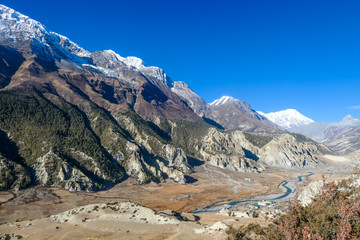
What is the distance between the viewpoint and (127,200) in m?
126

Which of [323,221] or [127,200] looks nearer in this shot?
[323,221]

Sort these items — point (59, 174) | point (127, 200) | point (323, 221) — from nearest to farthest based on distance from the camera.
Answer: point (323, 221) < point (127, 200) < point (59, 174)

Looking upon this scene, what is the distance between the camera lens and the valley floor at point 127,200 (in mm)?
51156

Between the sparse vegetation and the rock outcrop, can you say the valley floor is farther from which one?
the sparse vegetation

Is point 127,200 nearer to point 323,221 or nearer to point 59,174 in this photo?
point 59,174

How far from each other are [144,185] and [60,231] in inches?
4660

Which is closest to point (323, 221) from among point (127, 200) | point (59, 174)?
point (127, 200)

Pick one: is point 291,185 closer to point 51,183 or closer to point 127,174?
point 127,174

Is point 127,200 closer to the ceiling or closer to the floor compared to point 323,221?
closer to the floor

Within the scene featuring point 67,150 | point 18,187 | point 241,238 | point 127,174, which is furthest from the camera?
point 127,174

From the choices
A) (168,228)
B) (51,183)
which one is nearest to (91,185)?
(51,183)

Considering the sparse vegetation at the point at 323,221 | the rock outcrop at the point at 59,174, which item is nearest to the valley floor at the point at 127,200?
the rock outcrop at the point at 59,174

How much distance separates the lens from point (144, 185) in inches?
6747

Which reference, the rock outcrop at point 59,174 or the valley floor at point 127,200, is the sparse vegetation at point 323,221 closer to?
the valley floor at point 127,200
